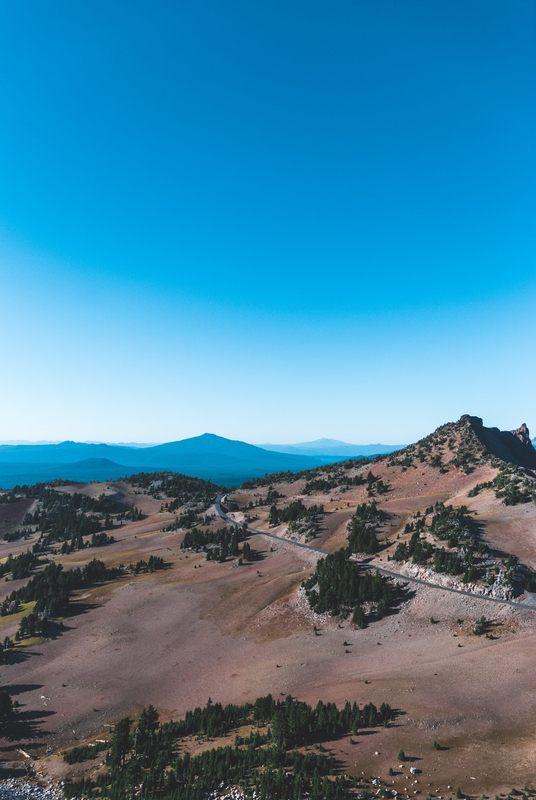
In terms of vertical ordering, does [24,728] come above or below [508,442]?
below

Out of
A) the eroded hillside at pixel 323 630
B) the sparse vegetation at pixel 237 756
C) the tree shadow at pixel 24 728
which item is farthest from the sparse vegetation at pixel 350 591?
the tree shadow at pixel 24 728

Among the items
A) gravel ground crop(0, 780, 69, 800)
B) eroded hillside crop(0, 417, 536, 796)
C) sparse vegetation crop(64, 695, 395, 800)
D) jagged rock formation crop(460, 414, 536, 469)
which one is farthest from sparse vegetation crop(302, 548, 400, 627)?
jagged rock formation crop(460, 414, 536, 469)

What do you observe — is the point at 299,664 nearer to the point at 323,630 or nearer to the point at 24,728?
the point at 323,630

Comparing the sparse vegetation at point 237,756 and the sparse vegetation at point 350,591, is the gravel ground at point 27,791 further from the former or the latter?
the sparse vegetation at point 350,591

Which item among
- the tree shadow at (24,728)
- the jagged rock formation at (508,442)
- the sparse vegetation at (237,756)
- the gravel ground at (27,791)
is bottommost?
the tree shadow at (24,728)

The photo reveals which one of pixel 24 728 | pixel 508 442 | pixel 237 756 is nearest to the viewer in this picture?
pixel 237 756

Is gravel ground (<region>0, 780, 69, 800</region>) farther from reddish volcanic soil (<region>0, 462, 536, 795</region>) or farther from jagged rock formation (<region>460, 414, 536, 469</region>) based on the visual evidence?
jagged rock formation (<region>460, 414, 536, 469</region>)

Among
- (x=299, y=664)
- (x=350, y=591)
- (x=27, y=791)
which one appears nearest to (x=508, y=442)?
(x=350, y=591)

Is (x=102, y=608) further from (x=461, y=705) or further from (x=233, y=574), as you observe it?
(x=461, y=705)

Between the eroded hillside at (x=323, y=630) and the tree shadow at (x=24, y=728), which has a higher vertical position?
the eroded hillside at (x=323, y=630)
